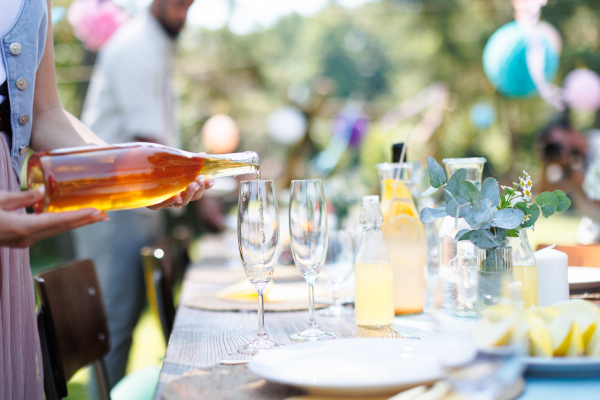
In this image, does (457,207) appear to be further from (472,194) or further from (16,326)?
(16,326)

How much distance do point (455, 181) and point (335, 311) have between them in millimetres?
431

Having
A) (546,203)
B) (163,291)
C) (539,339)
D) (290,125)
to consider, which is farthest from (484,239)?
(290,125)

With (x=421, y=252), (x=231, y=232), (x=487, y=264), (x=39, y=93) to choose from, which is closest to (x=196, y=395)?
(x=487, y=264)

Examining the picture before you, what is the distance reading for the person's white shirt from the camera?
239cm

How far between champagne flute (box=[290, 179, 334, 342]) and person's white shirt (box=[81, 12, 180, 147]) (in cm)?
148

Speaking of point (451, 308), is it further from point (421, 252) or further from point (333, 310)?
point (333, 310)

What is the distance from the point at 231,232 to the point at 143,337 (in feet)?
4.54

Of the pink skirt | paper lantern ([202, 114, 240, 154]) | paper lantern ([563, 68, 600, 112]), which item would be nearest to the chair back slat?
the pink skirt

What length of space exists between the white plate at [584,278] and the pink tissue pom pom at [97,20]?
17.7 feet

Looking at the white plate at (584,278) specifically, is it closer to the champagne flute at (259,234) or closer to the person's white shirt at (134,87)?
the champagne flute at (259,234)

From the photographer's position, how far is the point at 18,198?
2.56 ft

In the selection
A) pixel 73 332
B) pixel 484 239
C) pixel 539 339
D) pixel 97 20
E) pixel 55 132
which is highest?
pixel 97 20

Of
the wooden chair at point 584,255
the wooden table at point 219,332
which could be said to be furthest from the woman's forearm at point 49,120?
the wooden chair at point 584,255

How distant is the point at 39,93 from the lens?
1278 mm
